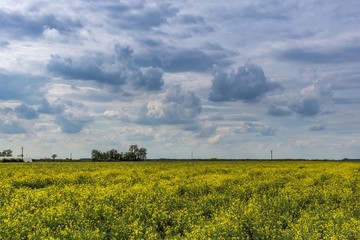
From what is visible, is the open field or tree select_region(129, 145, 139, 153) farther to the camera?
tree select_region(129, 145, 139, 153)

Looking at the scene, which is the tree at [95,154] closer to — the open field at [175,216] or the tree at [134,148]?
the tree at [134,148]

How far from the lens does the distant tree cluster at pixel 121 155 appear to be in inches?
5787

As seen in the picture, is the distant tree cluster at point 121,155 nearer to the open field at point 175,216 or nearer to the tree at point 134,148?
the tree at point 134,148

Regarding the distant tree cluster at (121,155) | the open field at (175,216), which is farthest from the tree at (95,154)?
the open field at (175,216)

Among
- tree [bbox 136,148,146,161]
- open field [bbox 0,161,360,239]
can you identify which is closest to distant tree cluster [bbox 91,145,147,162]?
tree [bbox 136,148,146,161]

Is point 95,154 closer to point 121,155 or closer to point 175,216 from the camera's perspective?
point 121,155

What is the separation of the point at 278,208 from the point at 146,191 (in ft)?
22.9

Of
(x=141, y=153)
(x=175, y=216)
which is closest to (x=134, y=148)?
(x=141, y=153)

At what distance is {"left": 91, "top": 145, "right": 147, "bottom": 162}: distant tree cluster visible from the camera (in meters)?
147

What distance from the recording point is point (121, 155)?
150250mm

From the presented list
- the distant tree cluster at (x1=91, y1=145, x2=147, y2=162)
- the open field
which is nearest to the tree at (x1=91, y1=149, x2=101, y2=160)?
the distant tree cluster at (x1=91, y1=145, x2=147, y2=162)

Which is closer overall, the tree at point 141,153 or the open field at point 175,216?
the open field at point 175,216

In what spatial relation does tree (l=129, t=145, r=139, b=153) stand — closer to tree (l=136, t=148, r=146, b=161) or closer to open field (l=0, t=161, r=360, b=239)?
tree (l=136, t=148, r=146, b=161)

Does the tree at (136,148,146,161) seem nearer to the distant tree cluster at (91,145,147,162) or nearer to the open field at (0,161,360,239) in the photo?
the distant tree cluster at (91,145,147,162)
